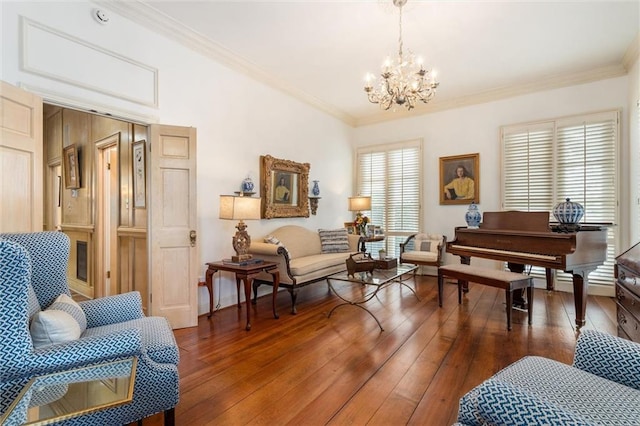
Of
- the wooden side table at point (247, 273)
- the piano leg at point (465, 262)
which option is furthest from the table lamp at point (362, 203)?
the wooden side table at point (247, 273)

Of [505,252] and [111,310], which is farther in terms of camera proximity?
[505,252]

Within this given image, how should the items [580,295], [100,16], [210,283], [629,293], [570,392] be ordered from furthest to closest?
1. [210,283]
2. [580,295]
3. [100,16]
4. [629,293]
5. [570,392]

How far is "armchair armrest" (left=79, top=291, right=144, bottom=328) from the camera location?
198 centimetres

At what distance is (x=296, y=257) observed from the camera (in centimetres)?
452

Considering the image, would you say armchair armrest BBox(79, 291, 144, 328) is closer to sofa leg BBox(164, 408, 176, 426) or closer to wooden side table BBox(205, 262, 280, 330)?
sofa leg BBox(164, 408, 176, 426)

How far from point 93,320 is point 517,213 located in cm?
416

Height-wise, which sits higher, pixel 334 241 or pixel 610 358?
pixel 334 241

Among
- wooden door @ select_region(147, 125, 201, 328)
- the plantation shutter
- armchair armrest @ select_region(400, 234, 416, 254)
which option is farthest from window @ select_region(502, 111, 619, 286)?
wooden door @ select_region(147, 125, 201, 328)

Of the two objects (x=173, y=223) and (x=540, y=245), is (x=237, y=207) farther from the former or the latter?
(x=540, y=245)

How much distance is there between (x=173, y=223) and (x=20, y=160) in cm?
129

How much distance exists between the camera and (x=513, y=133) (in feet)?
16.2

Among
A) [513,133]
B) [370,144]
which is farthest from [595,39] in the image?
[370,144]

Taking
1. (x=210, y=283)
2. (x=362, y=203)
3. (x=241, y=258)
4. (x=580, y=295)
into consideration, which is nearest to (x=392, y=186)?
(x=362, y=203)

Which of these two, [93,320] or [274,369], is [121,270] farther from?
[274,369]
